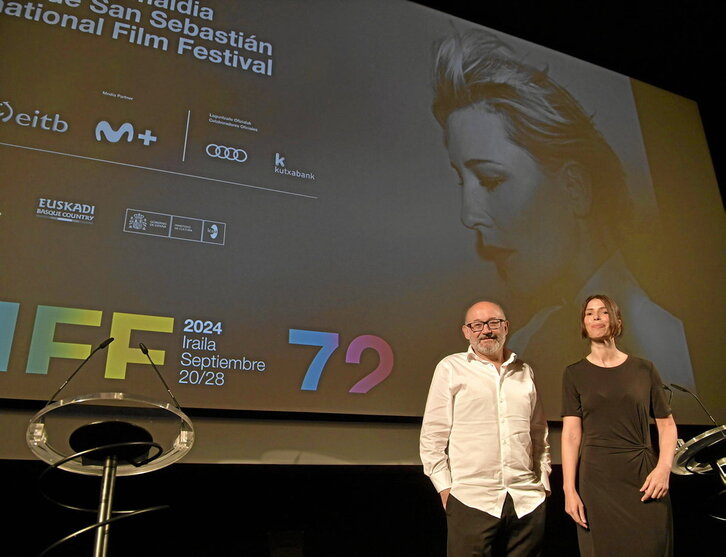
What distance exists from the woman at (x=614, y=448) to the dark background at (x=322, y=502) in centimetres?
25

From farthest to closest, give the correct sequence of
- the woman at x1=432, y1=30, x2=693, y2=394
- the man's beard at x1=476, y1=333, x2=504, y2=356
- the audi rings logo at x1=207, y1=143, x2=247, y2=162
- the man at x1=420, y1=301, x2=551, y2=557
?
the woman at x1=432, y1=30, x2=693, y2=394 < the audi rings logo at x1=207, y1=143, x2=247, y2=162 < the man's beard at x1=476, y1=333, x2=504, y2=356 < the man at x1=420, y1=301, x2=551, y2=557

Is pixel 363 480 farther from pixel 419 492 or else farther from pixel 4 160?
pixel 4 160

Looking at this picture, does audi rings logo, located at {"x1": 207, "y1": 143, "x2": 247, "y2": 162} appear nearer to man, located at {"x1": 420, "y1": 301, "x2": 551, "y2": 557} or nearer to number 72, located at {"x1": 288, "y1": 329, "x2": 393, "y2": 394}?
number 72, located at {"x1": 288, "y1": 329, "x2": 393, "y2": 394}

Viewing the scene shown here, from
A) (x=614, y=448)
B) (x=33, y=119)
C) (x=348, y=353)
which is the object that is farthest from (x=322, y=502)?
(x=33, y=119)

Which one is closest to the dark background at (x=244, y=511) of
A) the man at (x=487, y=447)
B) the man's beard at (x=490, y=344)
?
the man at (x=487, y=447)

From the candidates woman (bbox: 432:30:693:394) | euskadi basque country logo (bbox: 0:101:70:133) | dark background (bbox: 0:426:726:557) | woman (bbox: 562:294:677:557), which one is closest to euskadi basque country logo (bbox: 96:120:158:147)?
euskadi basque country logo (bbox: 0:101:70:133)

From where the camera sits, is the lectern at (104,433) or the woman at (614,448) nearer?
the lectern at (104,433)

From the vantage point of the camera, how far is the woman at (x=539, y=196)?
312 cm

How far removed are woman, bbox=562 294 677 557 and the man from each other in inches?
5.1

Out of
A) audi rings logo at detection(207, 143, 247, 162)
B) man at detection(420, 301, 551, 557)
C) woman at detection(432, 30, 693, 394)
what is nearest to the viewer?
man at detection(420, 301, 551, 557)

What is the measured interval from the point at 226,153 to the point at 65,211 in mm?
678

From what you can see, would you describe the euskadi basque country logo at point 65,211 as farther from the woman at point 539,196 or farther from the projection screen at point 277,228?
the woman at point 539,196

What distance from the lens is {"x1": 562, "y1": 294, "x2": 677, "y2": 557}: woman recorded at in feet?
6.63

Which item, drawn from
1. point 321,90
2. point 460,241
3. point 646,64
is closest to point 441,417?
point 460,241
